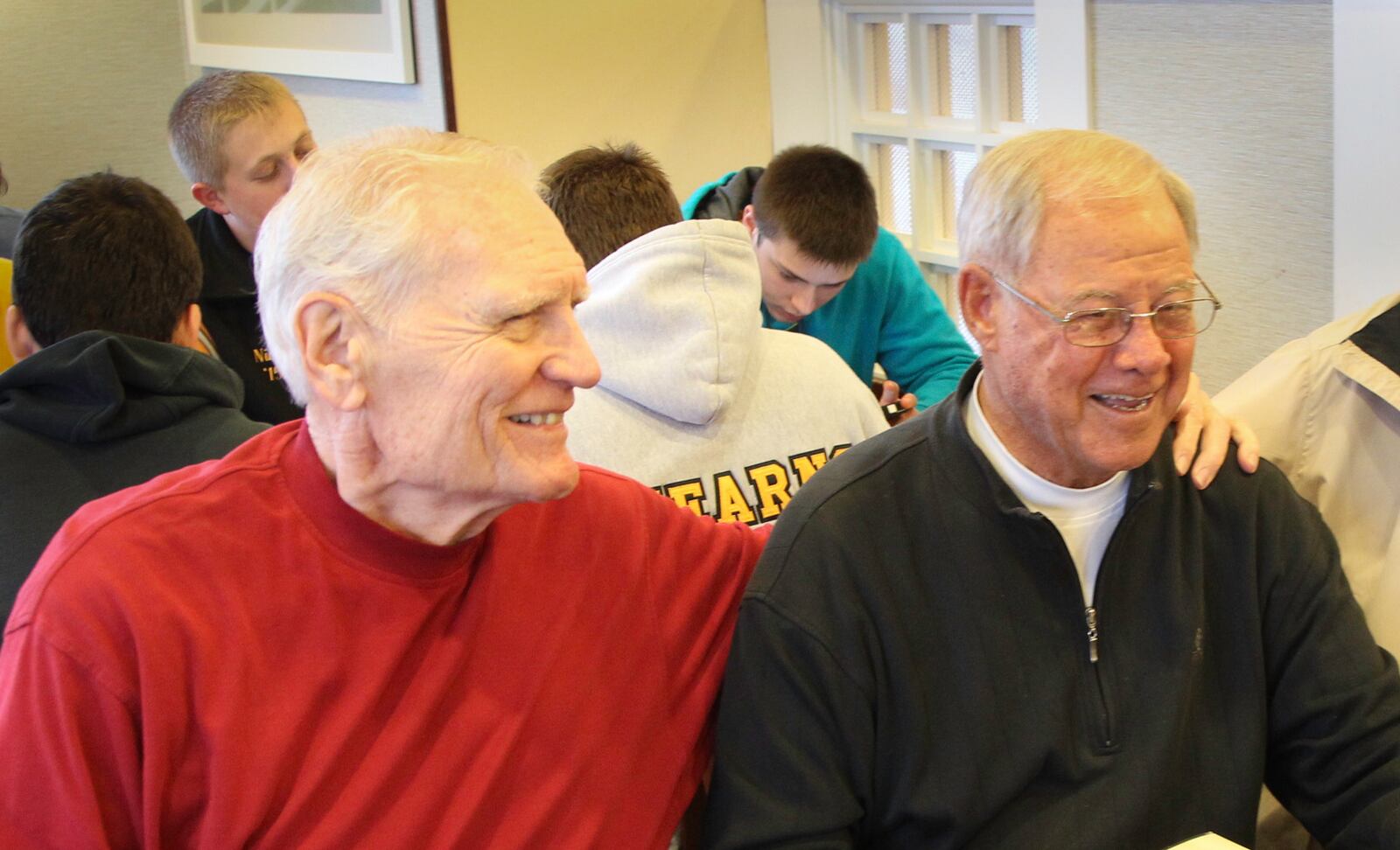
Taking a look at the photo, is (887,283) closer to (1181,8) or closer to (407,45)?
(1181,8)

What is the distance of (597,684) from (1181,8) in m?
1.98

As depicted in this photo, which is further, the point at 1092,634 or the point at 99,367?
the point at 99,367

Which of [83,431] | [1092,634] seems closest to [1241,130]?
[1092,634]

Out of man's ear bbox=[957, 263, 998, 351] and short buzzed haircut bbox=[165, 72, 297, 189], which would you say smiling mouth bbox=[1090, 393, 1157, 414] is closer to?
man's ear bbox=[957, 263, 998, 351]

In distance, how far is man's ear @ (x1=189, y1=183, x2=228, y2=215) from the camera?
302 cm

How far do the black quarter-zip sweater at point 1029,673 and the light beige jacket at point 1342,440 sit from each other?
29 centimetres

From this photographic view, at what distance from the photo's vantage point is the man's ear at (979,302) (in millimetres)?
1505

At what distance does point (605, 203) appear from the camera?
7.15 feet

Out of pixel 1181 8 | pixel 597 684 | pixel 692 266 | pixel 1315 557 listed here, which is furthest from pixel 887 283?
pixel 597 684

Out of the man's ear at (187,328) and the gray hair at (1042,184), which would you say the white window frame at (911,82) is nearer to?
the gray hair at (1042,184)

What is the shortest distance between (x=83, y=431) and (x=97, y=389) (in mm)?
59

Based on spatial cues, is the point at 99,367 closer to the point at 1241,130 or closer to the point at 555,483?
the point at 555,483

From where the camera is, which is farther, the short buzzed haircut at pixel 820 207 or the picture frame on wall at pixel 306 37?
the picture frame on wall at pixel 306 37

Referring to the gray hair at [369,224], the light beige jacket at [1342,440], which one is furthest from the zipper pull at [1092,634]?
the gray hair at [369,224]
